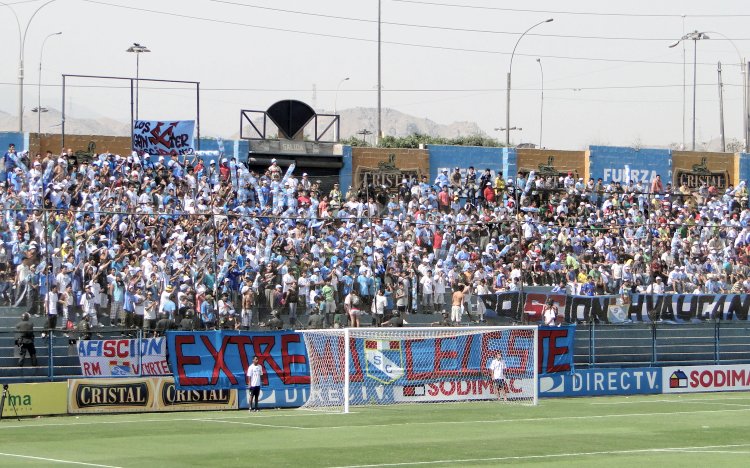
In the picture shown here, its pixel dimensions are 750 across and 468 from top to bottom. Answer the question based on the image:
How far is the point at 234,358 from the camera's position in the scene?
31.3 meters

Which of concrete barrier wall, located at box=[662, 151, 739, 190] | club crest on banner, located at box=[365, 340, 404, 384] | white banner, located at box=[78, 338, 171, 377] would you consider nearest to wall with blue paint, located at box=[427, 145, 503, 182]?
concrete barrier wall, located at box=[662, 151, 739, 190]

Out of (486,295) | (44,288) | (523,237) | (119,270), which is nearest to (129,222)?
(119,270)

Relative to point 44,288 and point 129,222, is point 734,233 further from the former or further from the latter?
point 44,288

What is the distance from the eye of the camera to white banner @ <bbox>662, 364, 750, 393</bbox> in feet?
125

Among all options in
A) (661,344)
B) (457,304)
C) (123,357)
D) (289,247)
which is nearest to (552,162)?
(661,344)

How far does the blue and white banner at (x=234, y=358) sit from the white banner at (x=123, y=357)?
0.90 m

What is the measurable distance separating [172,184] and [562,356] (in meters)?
14.4

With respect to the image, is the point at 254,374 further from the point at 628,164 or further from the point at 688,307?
the point at 628,164

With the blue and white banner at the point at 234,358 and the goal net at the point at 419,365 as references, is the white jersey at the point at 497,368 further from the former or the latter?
the blue and white banner at the point at 234,358

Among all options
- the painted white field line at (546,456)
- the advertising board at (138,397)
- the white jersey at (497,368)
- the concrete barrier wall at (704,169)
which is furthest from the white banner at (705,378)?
the concrete barrier wall at (704,169)

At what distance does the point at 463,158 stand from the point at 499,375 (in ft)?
77.5

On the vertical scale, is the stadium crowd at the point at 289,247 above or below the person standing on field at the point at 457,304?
above

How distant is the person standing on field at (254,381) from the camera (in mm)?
29359

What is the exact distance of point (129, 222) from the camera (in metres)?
35.2
